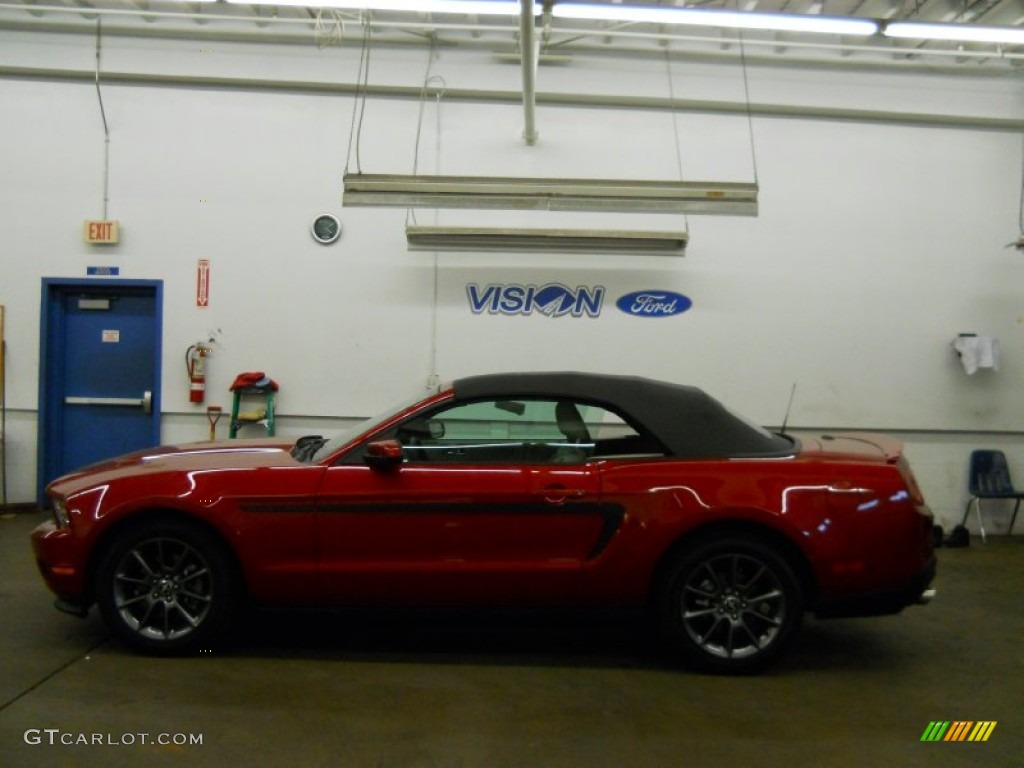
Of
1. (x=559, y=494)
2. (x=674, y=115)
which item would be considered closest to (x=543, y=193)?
(x=674, y=115)

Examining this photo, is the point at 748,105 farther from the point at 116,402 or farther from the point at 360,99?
the point at 116,402

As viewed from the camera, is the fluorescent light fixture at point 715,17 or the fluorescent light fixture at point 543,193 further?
the fluorescent light fixture at point 543,193

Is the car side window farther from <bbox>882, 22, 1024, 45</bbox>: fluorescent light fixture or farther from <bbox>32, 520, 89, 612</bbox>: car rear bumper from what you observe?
<bbox>882, 22, 1024, 45</bbox>: fluorescent light fixture

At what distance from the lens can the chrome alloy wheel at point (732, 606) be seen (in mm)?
4129

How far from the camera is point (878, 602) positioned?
4152 mm

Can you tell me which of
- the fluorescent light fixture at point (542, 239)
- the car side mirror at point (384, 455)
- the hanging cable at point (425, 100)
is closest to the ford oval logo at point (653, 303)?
the fluorescent light fixture at point (542, 239)

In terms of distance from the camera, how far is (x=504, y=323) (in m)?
7.93

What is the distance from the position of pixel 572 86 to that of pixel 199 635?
5.85 meters

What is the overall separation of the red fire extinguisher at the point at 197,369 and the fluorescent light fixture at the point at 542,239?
2.10m

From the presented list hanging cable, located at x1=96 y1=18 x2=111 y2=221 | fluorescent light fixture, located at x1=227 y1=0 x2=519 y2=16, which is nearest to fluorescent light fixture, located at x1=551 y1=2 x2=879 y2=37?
fluorescent light fixture, located at x1=227 y1=0 x2=519 y2=16

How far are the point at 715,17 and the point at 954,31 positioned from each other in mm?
1695

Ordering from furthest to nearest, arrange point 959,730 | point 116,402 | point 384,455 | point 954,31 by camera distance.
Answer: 1. point 116,402
2. point 954,31
3. point 384,455
4. point 959,730

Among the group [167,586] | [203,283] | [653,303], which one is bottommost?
[167,586]

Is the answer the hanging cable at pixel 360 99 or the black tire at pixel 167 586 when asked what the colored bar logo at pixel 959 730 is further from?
the hanging cable at pixel 360 99
